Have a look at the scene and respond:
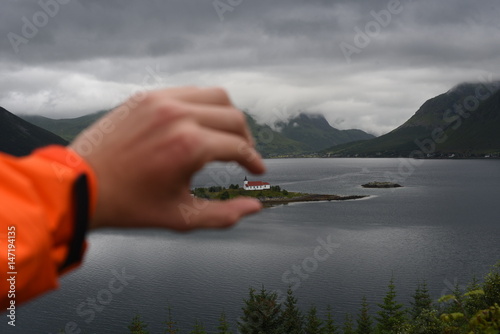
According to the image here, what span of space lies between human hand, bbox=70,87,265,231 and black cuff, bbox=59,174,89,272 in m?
0.09

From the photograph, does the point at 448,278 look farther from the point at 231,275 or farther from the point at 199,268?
the point at 199,268

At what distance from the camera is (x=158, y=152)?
4.92 ft

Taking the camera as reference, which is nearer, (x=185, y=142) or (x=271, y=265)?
(x=185, y=142)

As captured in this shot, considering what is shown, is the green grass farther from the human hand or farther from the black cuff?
the black cuff

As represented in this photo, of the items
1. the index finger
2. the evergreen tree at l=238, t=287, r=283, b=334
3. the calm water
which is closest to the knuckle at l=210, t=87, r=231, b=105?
the index finger

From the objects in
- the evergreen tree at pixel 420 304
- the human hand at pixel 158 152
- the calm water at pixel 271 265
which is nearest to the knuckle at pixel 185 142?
the human hand at pixel 158 152

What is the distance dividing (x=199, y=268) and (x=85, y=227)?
59.3 metres

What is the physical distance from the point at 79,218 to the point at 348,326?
43.0m

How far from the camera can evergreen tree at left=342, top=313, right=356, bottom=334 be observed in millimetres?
38678

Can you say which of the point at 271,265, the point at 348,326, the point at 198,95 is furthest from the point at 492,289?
the point at 271,265

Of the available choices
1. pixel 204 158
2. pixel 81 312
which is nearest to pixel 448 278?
pixel 81 312

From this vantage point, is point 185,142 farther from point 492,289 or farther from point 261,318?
point 261,318

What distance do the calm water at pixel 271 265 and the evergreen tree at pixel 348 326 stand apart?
4.50 feet

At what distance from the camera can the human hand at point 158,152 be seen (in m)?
1.49
